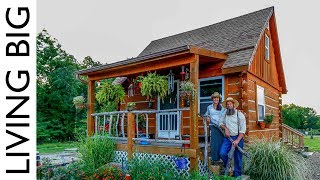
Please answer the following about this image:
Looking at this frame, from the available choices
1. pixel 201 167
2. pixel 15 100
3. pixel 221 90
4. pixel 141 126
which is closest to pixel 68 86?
pixel 141 126

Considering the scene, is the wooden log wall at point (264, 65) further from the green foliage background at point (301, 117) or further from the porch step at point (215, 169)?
the green foliage background at point (301, 117)

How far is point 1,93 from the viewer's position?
4.01 meters

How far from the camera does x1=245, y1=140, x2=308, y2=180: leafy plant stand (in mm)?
7750

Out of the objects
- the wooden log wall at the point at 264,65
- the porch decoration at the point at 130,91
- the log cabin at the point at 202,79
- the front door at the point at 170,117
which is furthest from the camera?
the porch decoration at the point at 130,91

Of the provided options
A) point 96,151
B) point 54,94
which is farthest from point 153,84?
point 54,94

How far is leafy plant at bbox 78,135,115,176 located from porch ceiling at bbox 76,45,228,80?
2.29 meters

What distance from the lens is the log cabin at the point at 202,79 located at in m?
8.45

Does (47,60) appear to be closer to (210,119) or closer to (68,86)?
(68,86)

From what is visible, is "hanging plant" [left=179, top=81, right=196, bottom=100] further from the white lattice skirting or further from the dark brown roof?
the white lattice skirting

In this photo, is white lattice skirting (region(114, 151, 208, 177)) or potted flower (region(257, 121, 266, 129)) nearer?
white lattice skirting (region(114, 151, 208, 177))

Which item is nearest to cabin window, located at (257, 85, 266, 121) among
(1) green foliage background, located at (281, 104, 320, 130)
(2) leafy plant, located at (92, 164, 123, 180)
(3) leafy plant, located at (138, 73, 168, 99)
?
(3) leafy plant, located at (138, 73, 168, 99)

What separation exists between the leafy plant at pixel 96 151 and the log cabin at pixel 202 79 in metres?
0.35

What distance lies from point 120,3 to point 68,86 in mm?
11824

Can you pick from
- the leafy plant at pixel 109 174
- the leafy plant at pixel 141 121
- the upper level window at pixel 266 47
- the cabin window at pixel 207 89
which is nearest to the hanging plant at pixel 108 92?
the leafy plant at pixel 141 121
